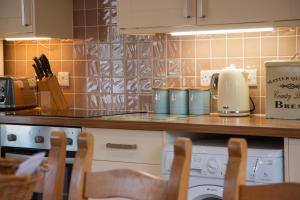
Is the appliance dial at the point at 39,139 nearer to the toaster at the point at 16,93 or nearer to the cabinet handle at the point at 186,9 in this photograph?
the toaster at the point at 16,93

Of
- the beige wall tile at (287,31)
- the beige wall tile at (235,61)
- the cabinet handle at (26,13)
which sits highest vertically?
the cabinet handle at (26,13)

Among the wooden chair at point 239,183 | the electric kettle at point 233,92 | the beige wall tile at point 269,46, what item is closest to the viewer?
the wooden chair at point 239,183

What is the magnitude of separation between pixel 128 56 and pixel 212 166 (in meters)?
1.19

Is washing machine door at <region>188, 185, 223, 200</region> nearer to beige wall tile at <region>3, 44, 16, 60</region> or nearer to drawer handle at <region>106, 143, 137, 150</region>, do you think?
drawer handle at <region>106, 143, 137, 150</region>

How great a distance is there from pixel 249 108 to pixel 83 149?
5.18 ft

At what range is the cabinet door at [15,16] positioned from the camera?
313 cm

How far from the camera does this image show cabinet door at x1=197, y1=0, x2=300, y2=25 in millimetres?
2418

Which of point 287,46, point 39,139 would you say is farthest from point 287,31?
point 39,139

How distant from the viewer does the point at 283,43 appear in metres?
2.75

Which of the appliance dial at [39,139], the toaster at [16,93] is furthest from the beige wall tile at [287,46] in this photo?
the toaster at [16,93]

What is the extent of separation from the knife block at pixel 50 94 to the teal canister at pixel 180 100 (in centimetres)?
78

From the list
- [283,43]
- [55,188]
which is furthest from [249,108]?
[55,188]

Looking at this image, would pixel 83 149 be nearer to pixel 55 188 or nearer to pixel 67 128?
pixel 55 188

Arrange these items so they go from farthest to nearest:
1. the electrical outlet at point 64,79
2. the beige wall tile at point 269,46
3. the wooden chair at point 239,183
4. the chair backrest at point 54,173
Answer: the electrical outlet at point 64,79 < the beige wall tile at point 269,46 < the chair backrest at point 54,173 < the wooden chair at point 239,183
